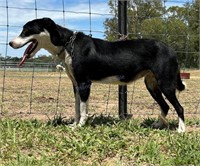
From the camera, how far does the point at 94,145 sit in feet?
15.2

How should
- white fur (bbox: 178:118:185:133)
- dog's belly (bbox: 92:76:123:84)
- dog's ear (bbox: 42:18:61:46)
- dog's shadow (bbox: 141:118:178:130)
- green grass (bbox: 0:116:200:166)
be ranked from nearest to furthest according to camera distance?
green grass (bbox: 0:116:200:166)
white fur (bbox: 178:118:185:133)
dog's ear (bbox: 42:18:61:46)
dog's belly (bbox: 92:76:123:84)
dog's shadow (bbox: 141:118:178:130)

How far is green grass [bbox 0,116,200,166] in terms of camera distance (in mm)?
4191

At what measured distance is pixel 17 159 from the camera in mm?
4109

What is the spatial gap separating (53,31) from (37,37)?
10.8 inches

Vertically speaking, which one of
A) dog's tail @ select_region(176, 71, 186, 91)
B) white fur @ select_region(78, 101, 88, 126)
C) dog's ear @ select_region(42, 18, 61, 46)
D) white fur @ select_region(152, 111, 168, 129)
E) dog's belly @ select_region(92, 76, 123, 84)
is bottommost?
white fur @ select_region(152, 111, 168, 129)

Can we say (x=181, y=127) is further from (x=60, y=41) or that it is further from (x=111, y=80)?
(x=60, y=41)

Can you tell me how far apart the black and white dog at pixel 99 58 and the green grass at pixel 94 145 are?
0.65 m

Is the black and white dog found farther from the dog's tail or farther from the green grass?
the green grass

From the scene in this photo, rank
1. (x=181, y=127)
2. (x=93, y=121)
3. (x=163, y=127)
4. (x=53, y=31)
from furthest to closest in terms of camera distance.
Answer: (x=93, y=121), (x=163, y=127), (x=53, y=31), (x=181, y=127)

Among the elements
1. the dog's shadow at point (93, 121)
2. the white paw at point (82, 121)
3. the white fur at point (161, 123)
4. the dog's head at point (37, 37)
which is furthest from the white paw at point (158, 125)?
the dog's head at point (37, 37)

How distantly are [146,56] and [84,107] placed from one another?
1253 mm

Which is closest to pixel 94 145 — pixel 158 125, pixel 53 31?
pixel 158 125

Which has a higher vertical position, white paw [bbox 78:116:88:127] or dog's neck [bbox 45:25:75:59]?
dog's neck [bbox 45:25:75:59]

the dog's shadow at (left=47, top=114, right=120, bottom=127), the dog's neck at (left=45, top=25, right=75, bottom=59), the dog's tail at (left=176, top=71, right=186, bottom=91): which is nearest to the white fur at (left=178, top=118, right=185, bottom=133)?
the dog's tail at (left=176, top=71, right=186, bottom=91)
